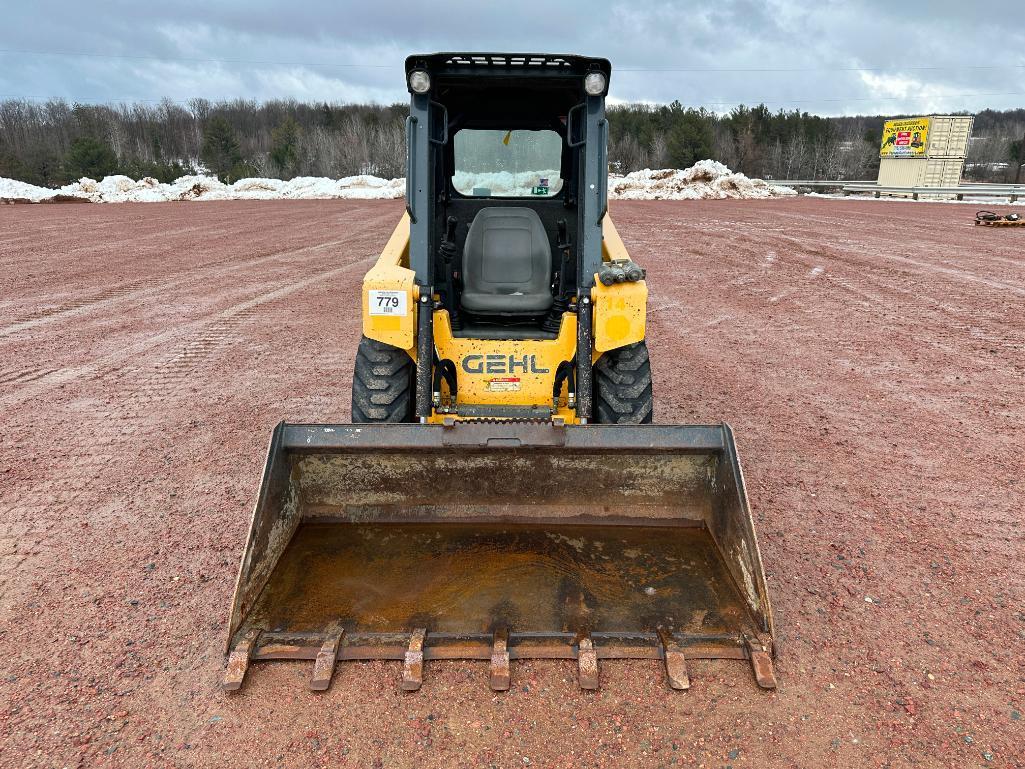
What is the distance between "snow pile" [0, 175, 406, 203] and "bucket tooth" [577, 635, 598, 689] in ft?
116

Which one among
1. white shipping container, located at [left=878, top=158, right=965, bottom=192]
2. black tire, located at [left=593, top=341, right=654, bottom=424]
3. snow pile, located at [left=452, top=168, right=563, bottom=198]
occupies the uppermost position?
white shipping container, located at [left=878, top=158, right=965, bottom=192]

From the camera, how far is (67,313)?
27.7 ft

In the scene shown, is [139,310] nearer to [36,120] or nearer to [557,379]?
[557,379]

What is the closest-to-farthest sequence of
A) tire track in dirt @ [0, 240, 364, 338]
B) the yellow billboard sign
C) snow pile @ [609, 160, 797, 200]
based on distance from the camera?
tire track in dirt @ [0, 240, 364, 338] → snow pile @ [609, 160, 797, 200] → the yellow billboard sign

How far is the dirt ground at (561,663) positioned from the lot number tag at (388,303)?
1363mm

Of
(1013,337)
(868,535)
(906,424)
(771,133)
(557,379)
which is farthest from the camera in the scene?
(771,133)

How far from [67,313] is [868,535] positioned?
916 centimetres

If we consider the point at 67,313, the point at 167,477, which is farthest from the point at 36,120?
the point at 167,477

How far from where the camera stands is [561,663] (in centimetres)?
257

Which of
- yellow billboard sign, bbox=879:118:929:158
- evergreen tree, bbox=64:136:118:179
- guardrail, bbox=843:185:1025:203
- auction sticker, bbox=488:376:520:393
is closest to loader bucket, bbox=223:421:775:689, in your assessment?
auction sticker, bbox=488:376:520:393

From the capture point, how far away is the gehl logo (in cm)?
363

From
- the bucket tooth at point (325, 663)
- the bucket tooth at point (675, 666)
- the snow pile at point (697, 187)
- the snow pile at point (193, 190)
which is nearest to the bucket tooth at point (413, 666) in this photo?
the bucket tooth at point (325, 663)

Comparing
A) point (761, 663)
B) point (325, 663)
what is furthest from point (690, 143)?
point (325, 663)

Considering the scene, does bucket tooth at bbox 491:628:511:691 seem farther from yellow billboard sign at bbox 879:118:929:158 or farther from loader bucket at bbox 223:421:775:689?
yellow billboard sign at bbox 879:118:929:158
